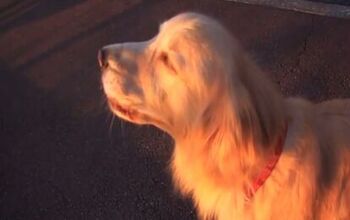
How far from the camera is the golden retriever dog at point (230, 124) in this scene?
259 cm

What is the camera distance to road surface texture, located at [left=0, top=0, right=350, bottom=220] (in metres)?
4.11

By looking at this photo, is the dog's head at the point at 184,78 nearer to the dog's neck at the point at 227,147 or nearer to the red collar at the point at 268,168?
the dog's neck at the point at 227,147

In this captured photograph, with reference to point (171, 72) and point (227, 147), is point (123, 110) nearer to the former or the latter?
point (171, 72)

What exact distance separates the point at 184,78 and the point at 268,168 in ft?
1.96

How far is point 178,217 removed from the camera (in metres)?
3.94

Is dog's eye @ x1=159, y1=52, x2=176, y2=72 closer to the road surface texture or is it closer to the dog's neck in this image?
the dog's neck

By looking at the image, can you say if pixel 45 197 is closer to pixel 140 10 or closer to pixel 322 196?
pixel 322 196

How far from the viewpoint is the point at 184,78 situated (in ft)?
8.68

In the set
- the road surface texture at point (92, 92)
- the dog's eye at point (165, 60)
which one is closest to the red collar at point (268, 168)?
the dog's eye at point (165, 60)

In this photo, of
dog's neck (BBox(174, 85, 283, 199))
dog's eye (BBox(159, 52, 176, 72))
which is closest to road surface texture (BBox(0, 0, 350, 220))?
dog's neck (BBox(174, 85, 283, 199))

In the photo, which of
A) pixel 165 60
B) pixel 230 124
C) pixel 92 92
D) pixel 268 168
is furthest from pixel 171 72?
pixel 92 92

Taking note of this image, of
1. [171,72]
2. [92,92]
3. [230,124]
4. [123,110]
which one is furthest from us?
[92,92]

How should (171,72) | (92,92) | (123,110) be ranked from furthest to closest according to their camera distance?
1. (92,92)
2. (123,110)
3. (171,72)

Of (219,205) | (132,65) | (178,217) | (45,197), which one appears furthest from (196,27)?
(45,197)
